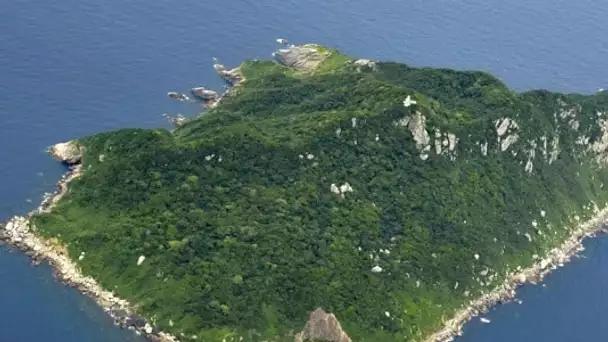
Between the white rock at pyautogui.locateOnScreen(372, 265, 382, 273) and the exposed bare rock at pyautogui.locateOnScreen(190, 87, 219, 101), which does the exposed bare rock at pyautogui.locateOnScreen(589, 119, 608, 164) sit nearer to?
the white rock at pyautogui.locateOnScreen(372, 265, 382, 273)

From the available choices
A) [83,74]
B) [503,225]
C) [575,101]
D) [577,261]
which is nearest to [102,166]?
[83,74]

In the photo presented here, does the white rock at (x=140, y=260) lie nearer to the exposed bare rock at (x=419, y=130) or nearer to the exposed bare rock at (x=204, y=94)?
the exposed bare rock at (x=419, y=130)

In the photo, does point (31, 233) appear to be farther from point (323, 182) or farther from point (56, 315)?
point (323, 182)

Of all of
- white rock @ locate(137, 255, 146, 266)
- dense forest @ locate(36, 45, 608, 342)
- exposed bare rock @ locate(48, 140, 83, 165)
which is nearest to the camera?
dense forest @ locate(36, 45, 608, 342)

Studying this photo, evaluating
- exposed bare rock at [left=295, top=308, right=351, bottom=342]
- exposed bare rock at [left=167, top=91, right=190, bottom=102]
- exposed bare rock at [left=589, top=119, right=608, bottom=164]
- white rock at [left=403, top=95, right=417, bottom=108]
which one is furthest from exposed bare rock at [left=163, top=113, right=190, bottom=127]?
exposed bare rock at [left=589, top=119, right=608, bottom=164]

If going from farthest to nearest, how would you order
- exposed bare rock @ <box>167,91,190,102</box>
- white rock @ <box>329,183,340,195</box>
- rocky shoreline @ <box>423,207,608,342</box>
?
1. exposed bare rock @ <box>167,91,190,102</box>
2. white rock @ <box>329,183,340,195</box>
3. rocky shoreline @ <box>423,207,608,342</box>

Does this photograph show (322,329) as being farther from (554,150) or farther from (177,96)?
(177,96)

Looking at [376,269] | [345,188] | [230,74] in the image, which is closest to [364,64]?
[230,74]

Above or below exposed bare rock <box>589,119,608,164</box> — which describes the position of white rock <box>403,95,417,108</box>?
above
